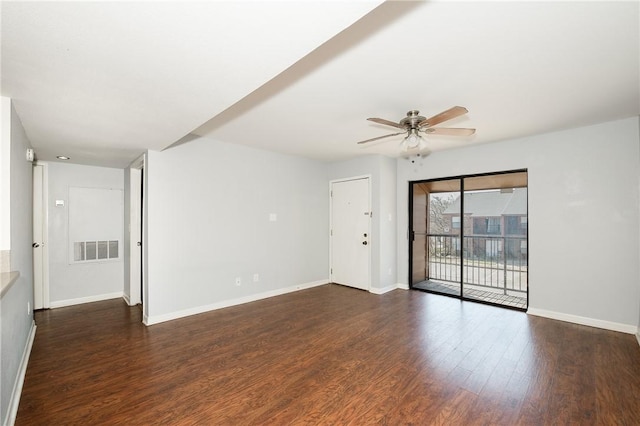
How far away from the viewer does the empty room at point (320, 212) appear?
5.58ft

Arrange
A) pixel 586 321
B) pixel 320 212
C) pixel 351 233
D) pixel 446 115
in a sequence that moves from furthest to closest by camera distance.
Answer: pixel 320 212
pixel 351 233
pixel 586 321
pixel 446 115

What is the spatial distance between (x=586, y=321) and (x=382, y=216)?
3.02 meters

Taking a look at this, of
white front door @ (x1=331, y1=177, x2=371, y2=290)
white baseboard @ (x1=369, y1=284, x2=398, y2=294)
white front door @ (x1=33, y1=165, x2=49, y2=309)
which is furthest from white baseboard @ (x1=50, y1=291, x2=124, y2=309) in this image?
white baseboard @ (x1=369, y1=284, x2=398, y2=294)

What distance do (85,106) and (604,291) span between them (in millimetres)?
5815

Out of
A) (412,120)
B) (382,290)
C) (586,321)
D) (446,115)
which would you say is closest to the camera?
(446,115)

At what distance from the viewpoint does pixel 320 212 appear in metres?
5.75

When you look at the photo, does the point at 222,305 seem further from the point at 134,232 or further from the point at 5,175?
the point at 5,175

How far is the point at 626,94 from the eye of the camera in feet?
8.79

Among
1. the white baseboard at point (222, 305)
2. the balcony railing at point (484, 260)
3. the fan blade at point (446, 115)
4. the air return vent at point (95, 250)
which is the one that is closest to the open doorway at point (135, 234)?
the air return vent at point (95, 250)

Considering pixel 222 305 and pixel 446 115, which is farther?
pixel 222 305

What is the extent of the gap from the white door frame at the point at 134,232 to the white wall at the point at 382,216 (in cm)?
368

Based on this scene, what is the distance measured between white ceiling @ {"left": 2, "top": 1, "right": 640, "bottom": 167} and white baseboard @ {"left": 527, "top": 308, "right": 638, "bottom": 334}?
245 centimetres

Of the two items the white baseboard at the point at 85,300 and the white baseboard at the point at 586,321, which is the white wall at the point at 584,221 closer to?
the white baseboard at the point at 586,321

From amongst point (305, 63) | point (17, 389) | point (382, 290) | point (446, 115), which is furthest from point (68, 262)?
point (446, 115)
